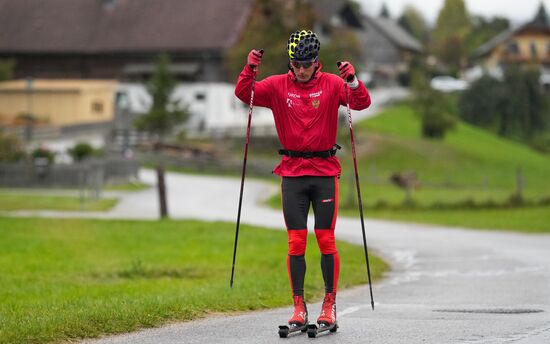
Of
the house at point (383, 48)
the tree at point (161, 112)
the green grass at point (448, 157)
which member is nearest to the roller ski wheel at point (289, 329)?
the green grass at point (448, 157)

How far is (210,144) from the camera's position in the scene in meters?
70.4

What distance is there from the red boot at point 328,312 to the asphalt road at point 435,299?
5.2 inches

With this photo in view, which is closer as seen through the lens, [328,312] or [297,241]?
[328,312]

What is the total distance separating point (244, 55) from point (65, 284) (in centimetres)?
5278

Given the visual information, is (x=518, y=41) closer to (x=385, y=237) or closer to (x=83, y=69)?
(x=83, y=69)

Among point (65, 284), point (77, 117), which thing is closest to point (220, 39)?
point (77, 117)

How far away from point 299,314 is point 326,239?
0.67 meters

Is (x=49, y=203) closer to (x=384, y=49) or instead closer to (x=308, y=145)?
(x=308, y=145)

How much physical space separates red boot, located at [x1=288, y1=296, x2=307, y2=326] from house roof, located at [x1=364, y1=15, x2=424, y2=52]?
130714 millimetres

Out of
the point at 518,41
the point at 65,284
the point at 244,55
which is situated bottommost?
the point at 65,284

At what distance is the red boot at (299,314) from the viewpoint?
10.1 m

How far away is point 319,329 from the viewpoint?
9883 mm

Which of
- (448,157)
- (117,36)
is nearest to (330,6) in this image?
(117,36)

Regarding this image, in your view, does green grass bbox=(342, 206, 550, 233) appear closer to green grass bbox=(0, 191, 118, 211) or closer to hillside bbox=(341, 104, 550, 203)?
green grass bbox=(0, 191, 118, 211)
